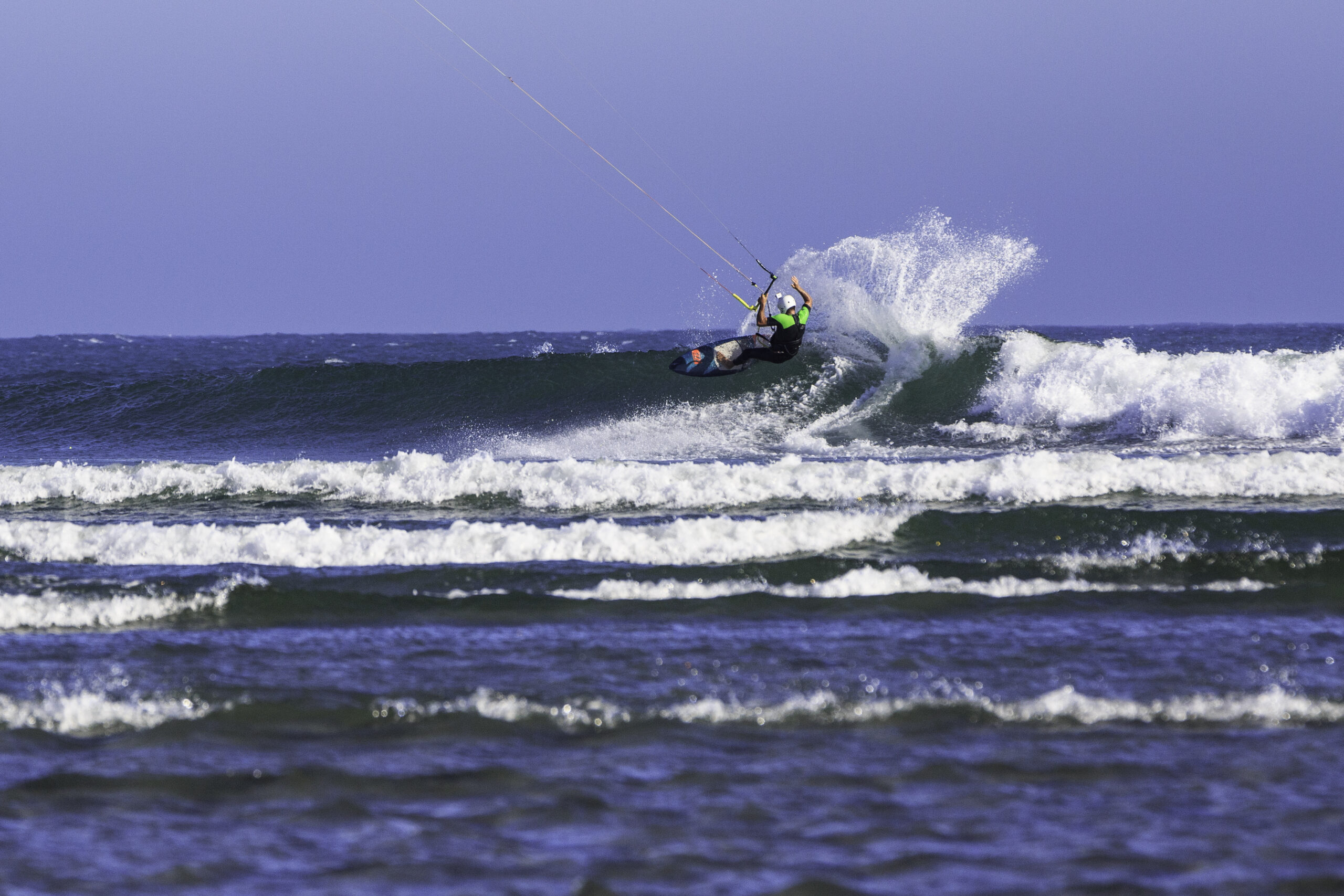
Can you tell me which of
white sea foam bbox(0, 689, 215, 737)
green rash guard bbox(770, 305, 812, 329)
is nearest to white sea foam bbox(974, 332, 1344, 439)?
green rash guard bbox(770, 305, 812, 329)

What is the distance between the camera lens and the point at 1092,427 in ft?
55.3

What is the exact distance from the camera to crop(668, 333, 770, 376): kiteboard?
46.0 feet

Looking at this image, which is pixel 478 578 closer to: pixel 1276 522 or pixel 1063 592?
→ pixel 1063 592

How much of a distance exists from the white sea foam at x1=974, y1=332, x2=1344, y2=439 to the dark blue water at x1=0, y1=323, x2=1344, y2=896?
0.10 metres

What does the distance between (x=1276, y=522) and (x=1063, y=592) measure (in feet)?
9.87

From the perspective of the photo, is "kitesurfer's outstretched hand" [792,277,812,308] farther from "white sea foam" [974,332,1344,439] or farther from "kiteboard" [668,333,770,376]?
"white sea foam" [974,332,1344,439]

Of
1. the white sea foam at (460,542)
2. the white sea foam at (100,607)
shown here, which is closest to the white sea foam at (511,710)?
the white sea foam at (100,607)

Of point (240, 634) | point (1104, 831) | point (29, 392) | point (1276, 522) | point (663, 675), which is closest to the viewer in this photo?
point (1104, 831)

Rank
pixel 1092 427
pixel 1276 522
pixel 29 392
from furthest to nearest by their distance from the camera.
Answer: pixel 29 392 < pixel 1092 427 < pixel 1276 522

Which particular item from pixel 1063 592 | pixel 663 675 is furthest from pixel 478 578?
pixel 1063 592

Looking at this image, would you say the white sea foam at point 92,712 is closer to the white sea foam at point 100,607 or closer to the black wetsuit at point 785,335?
the white sea foam at point 100,607

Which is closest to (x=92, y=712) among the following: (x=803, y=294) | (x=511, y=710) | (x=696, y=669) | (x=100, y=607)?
(x=511, y=710)

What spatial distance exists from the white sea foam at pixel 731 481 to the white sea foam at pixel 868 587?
2823mm

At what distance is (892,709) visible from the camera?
223 inches
